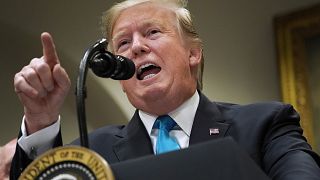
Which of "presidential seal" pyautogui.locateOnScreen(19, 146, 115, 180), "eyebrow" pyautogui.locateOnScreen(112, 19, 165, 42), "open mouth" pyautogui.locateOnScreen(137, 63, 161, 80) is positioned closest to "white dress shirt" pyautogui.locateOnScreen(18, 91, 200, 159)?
"open mouth" pyautogui.locateOnScreen(137, 63, 161, 80)

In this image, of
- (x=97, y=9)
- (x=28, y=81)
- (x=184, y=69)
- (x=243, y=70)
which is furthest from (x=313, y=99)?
(x=28, y=81)

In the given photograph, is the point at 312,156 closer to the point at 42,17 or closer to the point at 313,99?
the point at 313,99

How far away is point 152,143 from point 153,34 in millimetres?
299

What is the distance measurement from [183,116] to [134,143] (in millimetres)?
140

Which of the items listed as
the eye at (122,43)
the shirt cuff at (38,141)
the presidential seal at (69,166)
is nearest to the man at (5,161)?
the eye at (122,43)

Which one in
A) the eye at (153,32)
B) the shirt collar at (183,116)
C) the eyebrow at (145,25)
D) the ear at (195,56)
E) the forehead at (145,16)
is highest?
the forehead at (145,16)

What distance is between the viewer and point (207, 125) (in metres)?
1.30

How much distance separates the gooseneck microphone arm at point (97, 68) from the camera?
0.81 meters

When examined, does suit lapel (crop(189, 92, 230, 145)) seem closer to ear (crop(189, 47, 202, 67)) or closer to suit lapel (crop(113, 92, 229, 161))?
suit lapel (crop(113, 92, 229, 161))

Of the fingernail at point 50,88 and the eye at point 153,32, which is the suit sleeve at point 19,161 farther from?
the eye at point 153,32

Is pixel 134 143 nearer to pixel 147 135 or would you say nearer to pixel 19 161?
pixel 147 135

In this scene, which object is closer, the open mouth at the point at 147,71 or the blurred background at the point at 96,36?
the open mouth at the point at 147,71

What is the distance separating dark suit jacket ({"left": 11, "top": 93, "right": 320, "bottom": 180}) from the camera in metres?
1.10

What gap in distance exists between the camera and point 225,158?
2.20 feet
